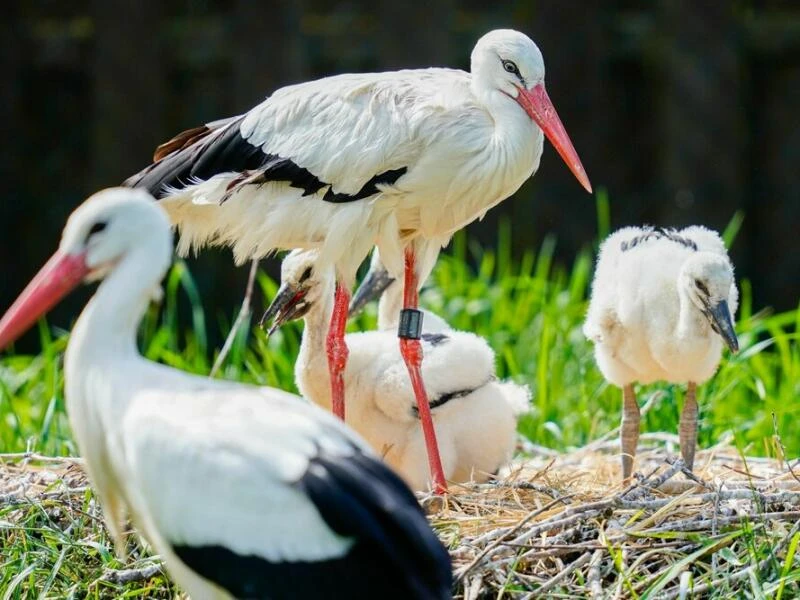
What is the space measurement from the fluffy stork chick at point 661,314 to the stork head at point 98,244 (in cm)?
211

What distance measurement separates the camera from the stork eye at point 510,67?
506cm

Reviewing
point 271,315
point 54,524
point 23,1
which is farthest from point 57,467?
point 23,1

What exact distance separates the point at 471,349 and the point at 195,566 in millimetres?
2241

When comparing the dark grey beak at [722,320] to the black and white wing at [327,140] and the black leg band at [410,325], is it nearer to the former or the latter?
the black leg band at [410,325]

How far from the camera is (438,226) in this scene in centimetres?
516

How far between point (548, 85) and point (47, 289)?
4.76 meters

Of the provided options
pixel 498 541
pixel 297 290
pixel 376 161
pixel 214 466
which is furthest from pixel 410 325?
pixel 214 466

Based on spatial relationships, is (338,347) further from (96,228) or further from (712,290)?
(96,228)

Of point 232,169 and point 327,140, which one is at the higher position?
point 327,140

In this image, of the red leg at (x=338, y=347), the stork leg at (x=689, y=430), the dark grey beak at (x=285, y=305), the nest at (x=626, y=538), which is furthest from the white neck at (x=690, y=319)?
the dark grey beak at (x=285, y=305)

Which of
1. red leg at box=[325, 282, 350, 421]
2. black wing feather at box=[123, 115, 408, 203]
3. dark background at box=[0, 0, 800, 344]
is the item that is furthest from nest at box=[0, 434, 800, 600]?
dark background at box=[0, 0, 800, 344]

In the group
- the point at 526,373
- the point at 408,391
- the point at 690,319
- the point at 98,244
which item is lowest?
the point at 526,373

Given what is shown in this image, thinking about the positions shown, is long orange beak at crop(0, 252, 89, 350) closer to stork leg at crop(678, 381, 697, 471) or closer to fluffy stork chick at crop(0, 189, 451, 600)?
fluffy stork chick at crop(0, 189, 451, 600)

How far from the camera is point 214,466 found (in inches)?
132
